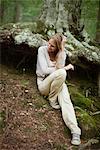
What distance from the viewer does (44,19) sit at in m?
7.58

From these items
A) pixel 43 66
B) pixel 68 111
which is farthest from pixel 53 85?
pixel 68 111

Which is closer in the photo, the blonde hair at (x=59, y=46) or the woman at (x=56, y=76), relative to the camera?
the woman at (x=56, y=76)

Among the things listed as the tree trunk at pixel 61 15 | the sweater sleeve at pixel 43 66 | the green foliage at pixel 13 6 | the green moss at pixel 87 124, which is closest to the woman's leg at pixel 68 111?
the green moss at pixel 87 124

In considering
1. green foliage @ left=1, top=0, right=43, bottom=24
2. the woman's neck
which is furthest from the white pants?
green foliage @ left=1, top=0, right=43, bottom=24

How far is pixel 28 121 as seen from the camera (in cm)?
573

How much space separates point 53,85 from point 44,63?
475mm

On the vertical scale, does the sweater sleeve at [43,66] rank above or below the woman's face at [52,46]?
below

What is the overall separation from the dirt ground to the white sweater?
0.55 meters

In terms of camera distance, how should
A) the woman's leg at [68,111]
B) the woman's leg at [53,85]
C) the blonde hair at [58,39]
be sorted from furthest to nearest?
1. the blonde hair at [58,39]
2. the woman's leg at [53,85]
3. the woman's leg at [68,111]

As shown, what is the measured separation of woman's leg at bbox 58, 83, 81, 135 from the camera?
5707 millimetres

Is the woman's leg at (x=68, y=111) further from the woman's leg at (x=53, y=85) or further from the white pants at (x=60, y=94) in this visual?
the woman's leg at (x=53, y=85)

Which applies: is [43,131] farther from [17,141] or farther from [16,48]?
[16,48]

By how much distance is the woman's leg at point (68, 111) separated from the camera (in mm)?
5707

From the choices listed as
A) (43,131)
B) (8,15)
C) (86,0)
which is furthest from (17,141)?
(8,15)
